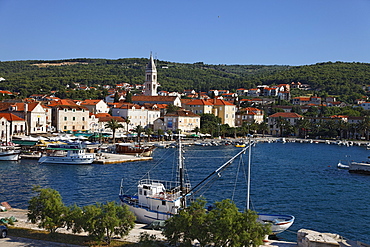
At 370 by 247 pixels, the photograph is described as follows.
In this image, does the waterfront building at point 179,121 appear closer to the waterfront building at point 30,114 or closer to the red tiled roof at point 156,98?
the red tiled roof at point 156,98

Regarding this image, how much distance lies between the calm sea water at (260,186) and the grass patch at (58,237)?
27.8 feet

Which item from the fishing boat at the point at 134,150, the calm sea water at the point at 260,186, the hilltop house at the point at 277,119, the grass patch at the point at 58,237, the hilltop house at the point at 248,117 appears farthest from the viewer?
the hilltop house at the point at 248,117

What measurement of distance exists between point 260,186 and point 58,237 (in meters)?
21.2

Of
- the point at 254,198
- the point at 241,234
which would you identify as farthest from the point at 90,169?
the point at 241,234

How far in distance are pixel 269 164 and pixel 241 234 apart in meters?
37.1

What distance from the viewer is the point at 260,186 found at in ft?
118

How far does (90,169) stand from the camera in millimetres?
44625

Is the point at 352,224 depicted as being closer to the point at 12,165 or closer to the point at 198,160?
the point at 198,160

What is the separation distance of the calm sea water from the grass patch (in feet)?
27.8

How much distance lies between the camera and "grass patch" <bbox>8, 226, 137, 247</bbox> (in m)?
17.3

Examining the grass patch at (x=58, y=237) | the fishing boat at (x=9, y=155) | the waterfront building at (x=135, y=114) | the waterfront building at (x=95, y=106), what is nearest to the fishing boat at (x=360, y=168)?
the grass patch at (x=58, y=237)

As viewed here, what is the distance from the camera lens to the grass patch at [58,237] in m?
17.3

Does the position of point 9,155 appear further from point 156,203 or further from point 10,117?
point 156,203

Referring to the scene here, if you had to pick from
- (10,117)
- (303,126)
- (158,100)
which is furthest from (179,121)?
(10,117)
